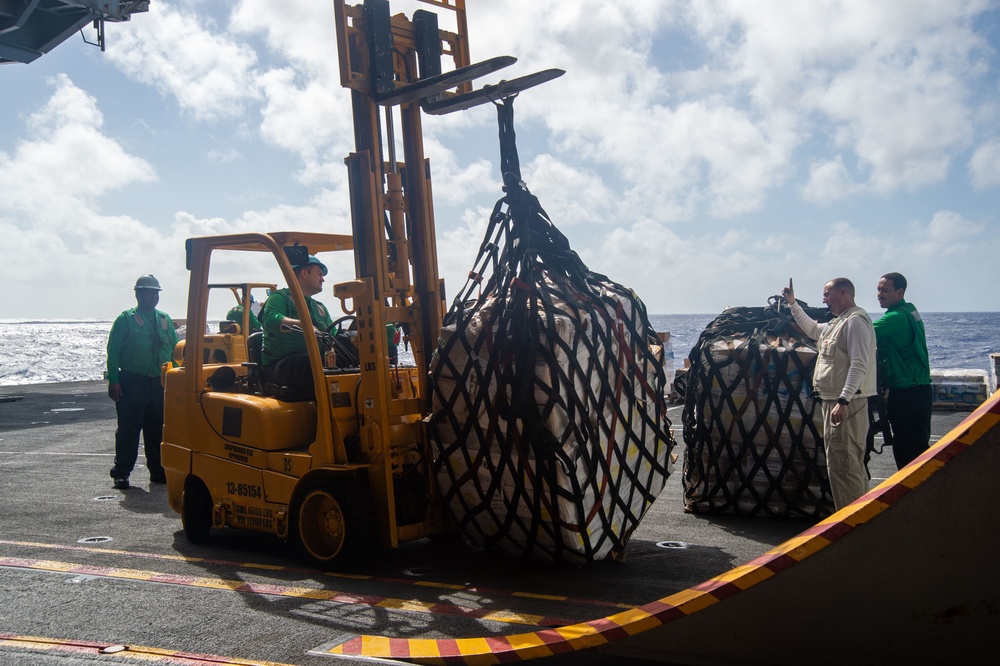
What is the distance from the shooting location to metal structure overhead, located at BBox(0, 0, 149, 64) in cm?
2497

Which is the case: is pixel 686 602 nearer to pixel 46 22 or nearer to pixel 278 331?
pixel 278 331

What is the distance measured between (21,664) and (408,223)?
13.0 feet

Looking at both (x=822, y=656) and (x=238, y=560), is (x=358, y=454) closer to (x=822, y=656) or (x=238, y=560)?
(x=238, y=560)

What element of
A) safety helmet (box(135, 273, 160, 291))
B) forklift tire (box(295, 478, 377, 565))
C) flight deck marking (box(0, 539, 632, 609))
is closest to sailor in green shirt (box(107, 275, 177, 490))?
safety helmet (box(135, 273, 160, 291))

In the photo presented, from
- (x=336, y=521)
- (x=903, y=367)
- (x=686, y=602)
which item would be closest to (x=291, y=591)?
(x=336, y=521)

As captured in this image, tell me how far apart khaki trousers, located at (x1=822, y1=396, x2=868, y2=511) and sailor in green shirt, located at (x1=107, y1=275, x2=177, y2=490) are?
769 cm

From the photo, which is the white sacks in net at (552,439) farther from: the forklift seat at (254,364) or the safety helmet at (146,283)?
the safety helmet at (146,283)

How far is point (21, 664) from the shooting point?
15.5ft

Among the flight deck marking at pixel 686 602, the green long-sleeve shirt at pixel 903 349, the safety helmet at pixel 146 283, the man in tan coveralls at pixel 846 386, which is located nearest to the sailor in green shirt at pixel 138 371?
the safety helmet at pixel 146 283

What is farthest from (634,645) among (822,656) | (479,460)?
(479,460)

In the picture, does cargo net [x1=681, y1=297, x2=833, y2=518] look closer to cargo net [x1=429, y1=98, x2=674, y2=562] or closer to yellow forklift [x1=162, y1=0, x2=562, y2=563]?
cargo net [x1=429, y1=98, x2=674, y2=562]

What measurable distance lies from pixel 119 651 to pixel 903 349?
20.0 ft

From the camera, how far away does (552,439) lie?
5.78 meters

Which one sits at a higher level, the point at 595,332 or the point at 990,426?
the point at 595,332
